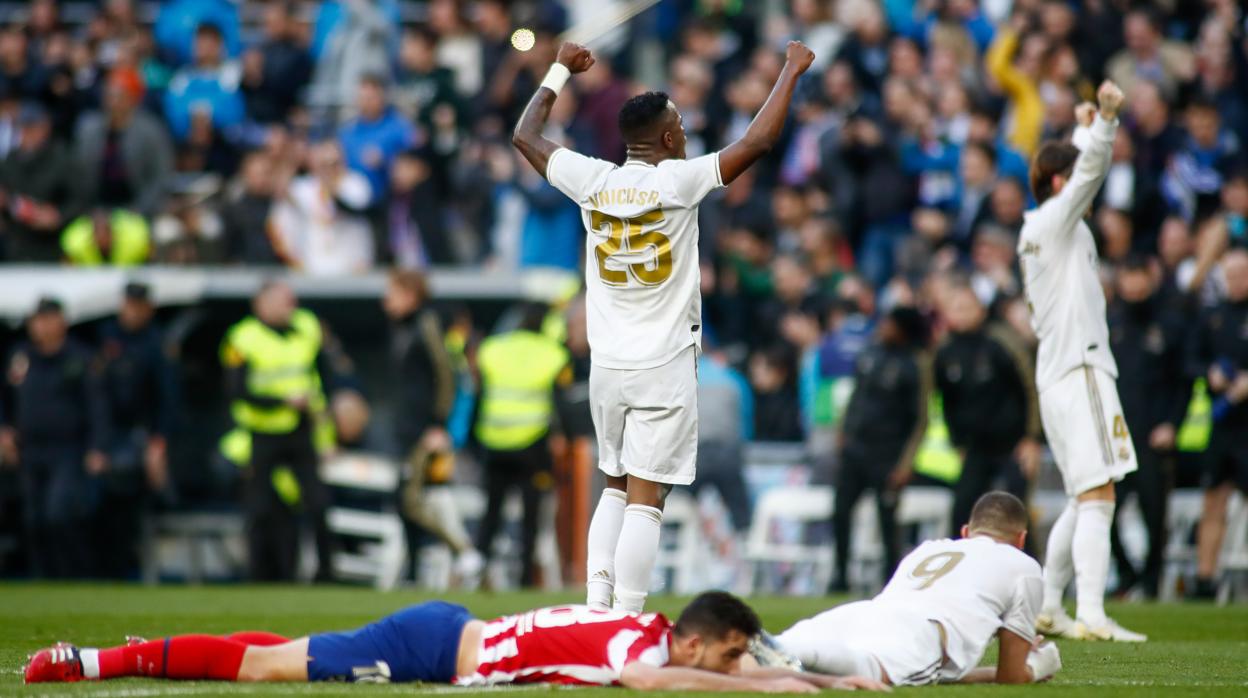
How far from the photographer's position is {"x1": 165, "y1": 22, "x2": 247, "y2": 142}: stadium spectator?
21188 mm

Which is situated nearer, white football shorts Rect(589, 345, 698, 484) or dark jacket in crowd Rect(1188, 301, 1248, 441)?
white football shorts Rect(589, 345, 698, 484)

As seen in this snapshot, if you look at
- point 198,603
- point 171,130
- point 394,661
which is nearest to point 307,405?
point 198,603

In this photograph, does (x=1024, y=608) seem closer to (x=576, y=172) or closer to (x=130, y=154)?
(x=576, y=172)

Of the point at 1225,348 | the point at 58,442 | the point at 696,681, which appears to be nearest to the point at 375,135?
the point at 58,442

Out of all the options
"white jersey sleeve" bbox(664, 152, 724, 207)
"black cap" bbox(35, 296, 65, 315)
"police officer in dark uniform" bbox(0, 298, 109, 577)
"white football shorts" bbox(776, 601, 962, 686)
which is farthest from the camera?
"police officer in dark uniform" bbox(0, 298, 109, 577)

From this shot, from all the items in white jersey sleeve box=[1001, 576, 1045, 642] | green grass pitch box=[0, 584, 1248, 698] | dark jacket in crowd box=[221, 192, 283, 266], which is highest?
dark jacket in crowd box=[221, 192, 283, 266]

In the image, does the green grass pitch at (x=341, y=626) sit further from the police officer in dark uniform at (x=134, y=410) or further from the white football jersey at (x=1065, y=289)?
the police officer in dark uniform at (x=134, y=410)

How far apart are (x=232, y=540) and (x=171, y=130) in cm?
557

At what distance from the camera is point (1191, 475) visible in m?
15.8

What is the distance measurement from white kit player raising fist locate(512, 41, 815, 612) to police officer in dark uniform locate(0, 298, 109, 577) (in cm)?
1022

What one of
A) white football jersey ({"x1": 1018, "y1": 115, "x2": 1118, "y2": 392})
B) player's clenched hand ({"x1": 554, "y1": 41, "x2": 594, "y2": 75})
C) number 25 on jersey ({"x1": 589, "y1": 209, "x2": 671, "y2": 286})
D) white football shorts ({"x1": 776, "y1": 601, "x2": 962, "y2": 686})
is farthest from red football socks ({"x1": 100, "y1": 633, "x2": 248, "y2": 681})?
white football jersey ({"x1": 1018, "y1": 115, "x2": 1118, "y2": 392})

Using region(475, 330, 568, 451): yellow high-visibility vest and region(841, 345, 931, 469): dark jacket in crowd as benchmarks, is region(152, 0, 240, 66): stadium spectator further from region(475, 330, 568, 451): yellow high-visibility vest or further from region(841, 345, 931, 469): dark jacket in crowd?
region(841, 345, 931, 469): dark jacket in crowd

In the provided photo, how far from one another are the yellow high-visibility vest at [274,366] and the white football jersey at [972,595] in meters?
10.1

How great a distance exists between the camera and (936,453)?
53.7 ft
